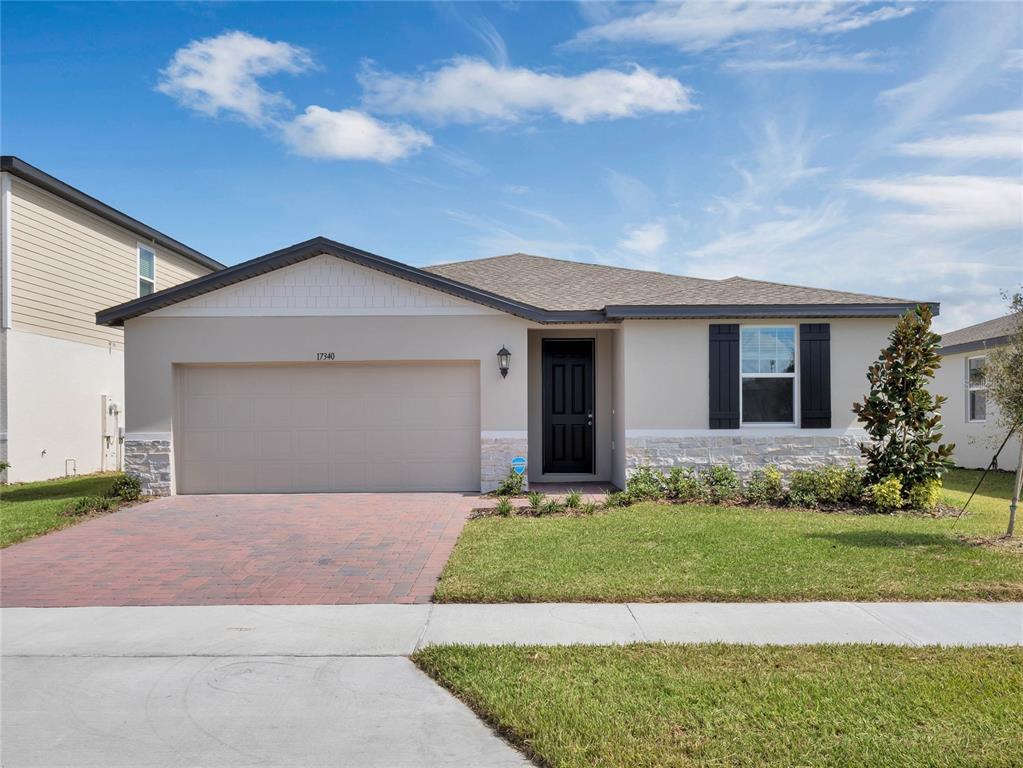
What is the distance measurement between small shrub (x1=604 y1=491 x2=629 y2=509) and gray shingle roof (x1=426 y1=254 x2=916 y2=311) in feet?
10.3

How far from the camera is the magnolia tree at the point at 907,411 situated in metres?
10.8

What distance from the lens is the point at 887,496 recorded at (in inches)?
412

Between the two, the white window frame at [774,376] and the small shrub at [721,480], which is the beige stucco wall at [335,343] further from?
the white window frame at [774,376]

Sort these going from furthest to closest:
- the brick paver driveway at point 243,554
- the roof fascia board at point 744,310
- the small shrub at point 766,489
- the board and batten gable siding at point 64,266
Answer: the board and batten gable siding at point 64,266 → the roof fascia board at point 744,310 → the small shrub at point 766,489 → the brick paver driveway at point 243,554

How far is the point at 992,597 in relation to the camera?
6105 mm

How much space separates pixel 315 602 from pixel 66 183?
13.7m

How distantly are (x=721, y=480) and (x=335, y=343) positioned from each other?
6.95 metres

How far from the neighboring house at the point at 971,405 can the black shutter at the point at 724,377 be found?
7.84 m

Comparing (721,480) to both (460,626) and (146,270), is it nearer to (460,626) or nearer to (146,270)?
(460,626)

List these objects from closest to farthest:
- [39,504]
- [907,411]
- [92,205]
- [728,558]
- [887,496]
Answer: [728,558]
[887,496]
[907,411]
[39,504]
[92,205]

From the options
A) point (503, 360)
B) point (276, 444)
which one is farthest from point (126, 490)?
point (503, 360)

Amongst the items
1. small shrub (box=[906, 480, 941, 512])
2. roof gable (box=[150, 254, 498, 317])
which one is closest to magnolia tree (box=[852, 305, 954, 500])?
small shrub (box=[906, 480, 941, 512])

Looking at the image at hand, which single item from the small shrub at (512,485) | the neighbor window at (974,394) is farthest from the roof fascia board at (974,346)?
the small shrub at (512,485)

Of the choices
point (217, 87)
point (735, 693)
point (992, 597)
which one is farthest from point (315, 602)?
point (217, 87)
